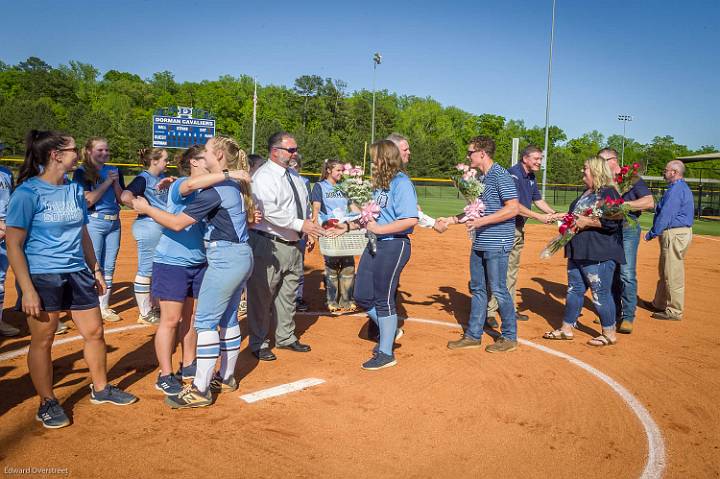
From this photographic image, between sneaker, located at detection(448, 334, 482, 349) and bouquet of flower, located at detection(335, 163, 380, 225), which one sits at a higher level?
bouquet of flower, located at detection(335, 163, 380, 225)

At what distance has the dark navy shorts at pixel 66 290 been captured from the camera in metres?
4.23

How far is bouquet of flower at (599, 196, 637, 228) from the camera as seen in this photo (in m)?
6.59

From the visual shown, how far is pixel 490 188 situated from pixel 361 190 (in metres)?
1.62

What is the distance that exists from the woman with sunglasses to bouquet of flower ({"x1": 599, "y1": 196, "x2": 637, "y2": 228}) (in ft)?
18.2

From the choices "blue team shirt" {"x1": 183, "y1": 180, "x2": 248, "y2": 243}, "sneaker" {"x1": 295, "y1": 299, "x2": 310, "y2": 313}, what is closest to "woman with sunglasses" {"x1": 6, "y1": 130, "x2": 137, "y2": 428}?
"blue team shirt" {"x1": 183, "y1": 180, "x2": 248, "y2": 243}

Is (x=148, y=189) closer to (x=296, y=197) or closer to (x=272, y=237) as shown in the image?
(x=272, y=237)

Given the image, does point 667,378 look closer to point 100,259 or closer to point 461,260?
point 100,259

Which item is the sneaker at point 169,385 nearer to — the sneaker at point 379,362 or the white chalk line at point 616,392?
the white chalk line at point 616,392

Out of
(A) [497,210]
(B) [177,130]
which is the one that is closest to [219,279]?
(A) [497,210]

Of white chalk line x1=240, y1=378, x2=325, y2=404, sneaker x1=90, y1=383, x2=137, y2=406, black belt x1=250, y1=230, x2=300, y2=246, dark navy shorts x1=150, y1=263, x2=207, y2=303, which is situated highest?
black belt x1=250, y1=230, x2=300, y2=246

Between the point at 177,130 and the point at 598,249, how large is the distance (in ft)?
96.5

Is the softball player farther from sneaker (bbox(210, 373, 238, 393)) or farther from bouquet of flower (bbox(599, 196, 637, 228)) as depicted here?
bouquet of flower (bbox(599, 196, 637, 228))

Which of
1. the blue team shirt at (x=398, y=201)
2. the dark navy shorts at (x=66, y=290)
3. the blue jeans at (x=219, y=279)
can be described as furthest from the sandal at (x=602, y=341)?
the dark navy shorts at (x=66, y=290)

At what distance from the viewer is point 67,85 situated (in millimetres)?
83312
